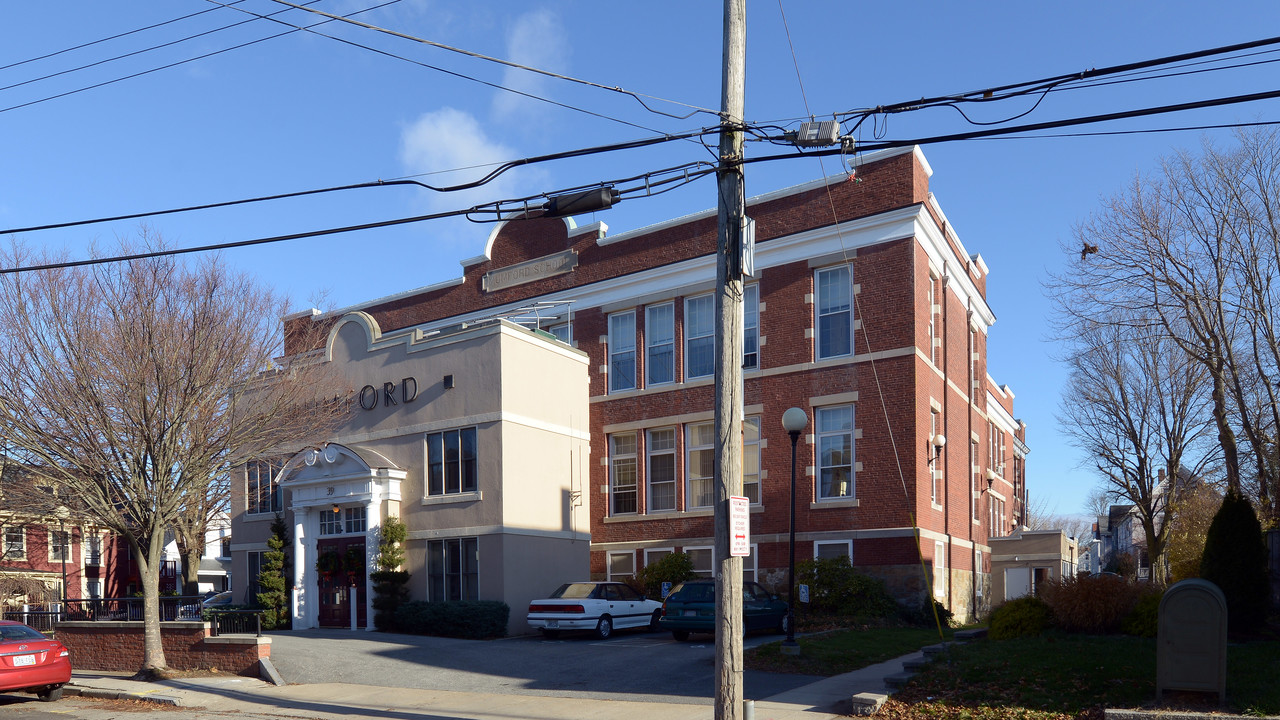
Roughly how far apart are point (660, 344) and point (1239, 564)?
1693 cm

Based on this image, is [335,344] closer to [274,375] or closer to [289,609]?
[274,375]

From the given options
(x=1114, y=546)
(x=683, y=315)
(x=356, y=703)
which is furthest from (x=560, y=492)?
(x=1114, y=546)

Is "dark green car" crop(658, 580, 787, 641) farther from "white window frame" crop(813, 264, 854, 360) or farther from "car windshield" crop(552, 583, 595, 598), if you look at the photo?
"white window frame" crop(813, 264, 854, 360)

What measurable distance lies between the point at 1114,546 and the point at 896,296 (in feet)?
275

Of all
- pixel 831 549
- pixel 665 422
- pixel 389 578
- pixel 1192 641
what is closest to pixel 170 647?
pixel 389 578

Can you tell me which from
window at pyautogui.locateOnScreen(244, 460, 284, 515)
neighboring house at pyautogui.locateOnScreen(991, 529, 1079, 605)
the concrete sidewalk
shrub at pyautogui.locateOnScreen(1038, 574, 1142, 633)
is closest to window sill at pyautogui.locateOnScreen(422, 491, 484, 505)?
→ window at pyautogui.locateOnScreen(244, 460, 284, 515)

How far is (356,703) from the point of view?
15.6m

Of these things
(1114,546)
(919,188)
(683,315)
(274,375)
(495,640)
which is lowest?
(1114,546)

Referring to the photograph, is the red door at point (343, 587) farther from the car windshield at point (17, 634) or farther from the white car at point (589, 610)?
the car windshield at point (17, 634)

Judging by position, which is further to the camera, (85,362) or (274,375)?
(274,375)

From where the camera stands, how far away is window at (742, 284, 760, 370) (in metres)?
28.4

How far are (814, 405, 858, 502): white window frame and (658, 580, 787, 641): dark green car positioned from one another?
16.5 ft

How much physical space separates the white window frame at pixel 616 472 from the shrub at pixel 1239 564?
641 inches

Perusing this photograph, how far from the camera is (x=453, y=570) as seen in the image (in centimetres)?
2561
